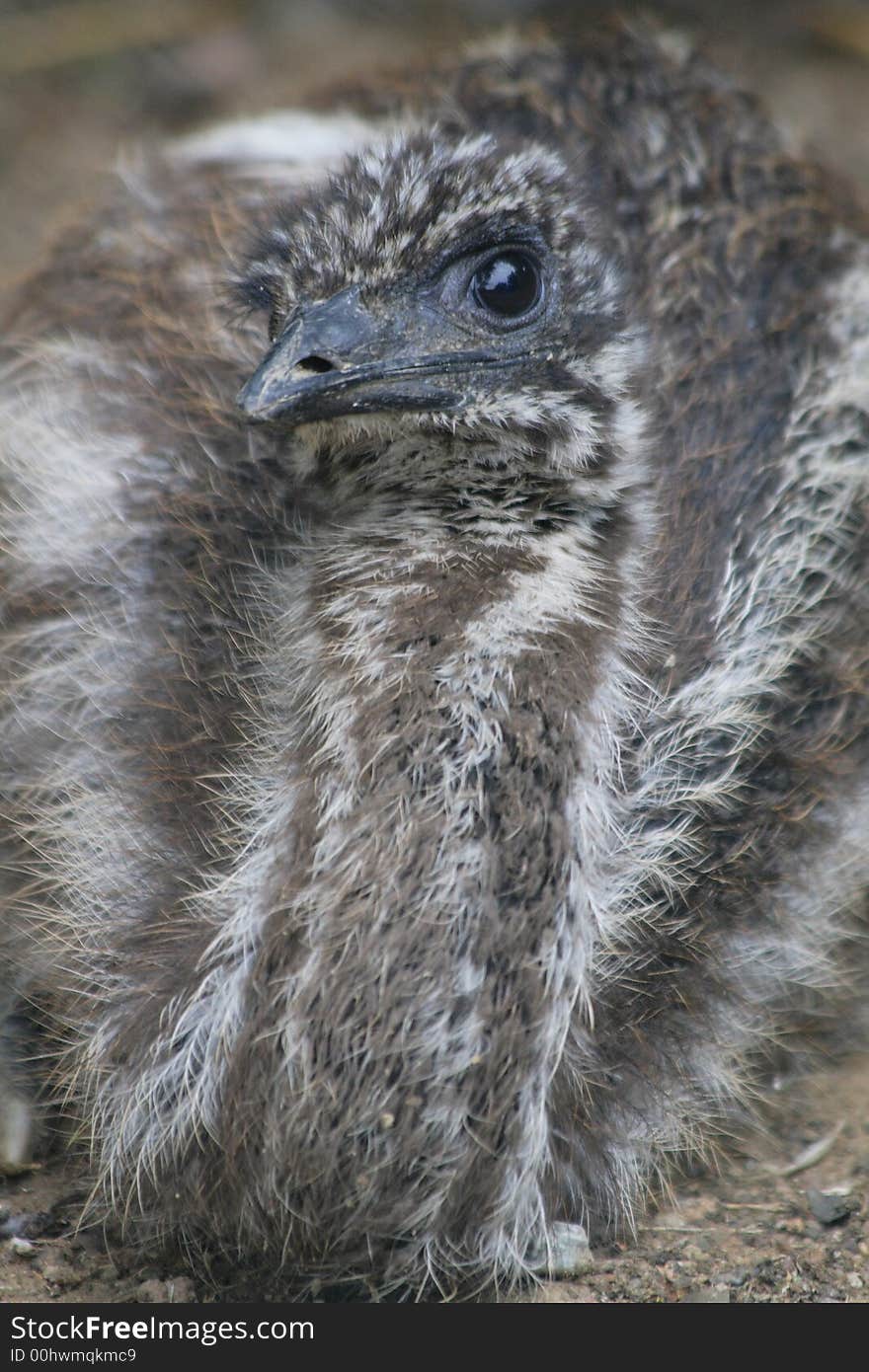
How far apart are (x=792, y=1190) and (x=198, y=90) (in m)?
4.76

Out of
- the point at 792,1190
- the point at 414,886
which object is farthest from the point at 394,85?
the point at 792,1190

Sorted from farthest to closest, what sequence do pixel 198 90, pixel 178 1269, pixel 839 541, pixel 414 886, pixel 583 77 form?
pixel 198 90 → pixel 583 77 → pixel 839 541 → pixel 178 1269 → pixel 414 886

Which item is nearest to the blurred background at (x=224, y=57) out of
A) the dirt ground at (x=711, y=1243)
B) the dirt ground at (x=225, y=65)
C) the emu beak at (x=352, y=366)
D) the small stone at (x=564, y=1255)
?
the dirt ground at (x=225, y=65)

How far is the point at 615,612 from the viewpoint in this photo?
3.00 metres

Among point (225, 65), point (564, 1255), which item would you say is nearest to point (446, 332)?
point (564, 1255)

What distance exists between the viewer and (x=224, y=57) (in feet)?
21.9

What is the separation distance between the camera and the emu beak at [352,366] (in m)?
2.84

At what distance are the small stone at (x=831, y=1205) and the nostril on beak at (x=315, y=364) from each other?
67.6 inches

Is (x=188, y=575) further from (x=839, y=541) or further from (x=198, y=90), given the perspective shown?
(x=198, y=90)

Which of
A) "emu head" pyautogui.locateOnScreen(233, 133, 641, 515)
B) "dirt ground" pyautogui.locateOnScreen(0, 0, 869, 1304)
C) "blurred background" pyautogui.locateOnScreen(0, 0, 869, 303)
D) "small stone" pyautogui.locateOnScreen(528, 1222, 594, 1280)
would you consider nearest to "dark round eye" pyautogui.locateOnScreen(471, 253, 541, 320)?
"emu head" pyautogui.locateOnScreen(233, 133, 641, 515)

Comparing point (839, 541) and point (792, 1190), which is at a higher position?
point (839, 541)

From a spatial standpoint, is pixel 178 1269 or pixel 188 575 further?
pixel 188 575

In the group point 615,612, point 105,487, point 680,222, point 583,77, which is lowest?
point 615,612

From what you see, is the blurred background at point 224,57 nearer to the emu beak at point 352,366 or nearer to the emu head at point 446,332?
the emu head at point 446,332
